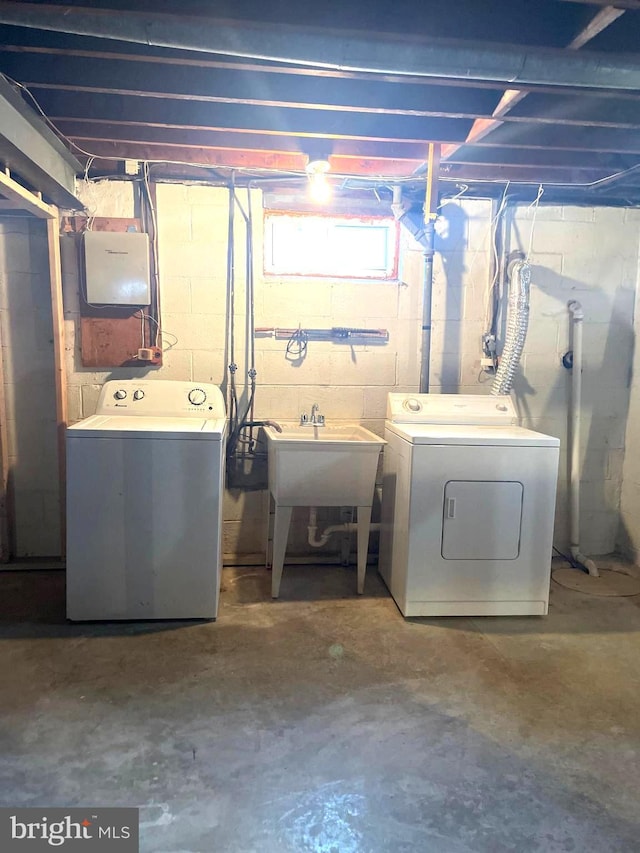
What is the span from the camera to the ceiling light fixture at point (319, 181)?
8.71ft

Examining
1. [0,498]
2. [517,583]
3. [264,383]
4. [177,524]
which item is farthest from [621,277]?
[0,498]

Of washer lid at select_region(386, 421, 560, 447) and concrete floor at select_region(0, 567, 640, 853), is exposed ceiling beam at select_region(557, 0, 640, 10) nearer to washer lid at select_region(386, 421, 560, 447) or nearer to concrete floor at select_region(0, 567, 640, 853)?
washer lid at select_region(386, 421, 560, 447)

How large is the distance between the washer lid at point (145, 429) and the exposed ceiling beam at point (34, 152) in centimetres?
112

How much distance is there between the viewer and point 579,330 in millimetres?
3232

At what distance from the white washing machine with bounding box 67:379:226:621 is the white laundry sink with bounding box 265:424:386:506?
1.16 ft

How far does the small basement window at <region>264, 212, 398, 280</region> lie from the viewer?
3.13 metres

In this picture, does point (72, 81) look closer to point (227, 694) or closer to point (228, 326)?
point (228, 326)

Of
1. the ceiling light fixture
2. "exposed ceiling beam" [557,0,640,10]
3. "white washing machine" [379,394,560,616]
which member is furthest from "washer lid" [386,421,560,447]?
"exposed ceiling beam" [557,0,640,10]

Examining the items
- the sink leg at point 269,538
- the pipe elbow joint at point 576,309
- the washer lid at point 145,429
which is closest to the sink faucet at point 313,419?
the sink leg at point 269,538

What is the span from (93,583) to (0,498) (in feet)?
3.34

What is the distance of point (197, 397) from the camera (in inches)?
115

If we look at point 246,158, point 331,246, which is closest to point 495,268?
point 331,246

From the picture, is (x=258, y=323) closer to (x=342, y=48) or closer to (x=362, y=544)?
(x=362, y=544)

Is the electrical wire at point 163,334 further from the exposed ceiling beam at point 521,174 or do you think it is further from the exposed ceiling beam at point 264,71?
the exposed ceiling beam at point 521,174
